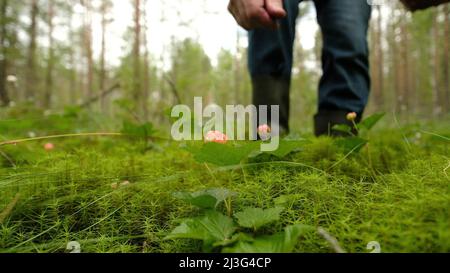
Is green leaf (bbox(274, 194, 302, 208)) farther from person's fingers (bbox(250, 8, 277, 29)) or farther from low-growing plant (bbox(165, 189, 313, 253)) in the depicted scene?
person's fingers (bbox(250, 8, 277, 29))

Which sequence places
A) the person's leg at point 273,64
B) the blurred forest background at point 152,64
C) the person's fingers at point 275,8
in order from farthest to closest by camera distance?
the blurred forest background at point 152,64
the person's leg at point 273,64
the person's fingers at point 275,8

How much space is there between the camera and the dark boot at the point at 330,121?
1683 mm

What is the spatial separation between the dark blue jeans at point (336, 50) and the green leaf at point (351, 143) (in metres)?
0.57

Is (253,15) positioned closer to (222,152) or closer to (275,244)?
(222,152)

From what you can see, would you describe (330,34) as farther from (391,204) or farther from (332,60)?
(391,204)

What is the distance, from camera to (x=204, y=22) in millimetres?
13562

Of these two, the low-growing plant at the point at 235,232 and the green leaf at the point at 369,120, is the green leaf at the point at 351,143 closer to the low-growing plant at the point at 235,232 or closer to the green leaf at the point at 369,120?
the green leaf at the point at 369,120

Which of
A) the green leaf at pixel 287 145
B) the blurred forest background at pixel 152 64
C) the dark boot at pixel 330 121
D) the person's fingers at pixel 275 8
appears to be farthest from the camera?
the blurred forest background at pixel 152 64


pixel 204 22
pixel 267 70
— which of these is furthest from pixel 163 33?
pixel 267 70

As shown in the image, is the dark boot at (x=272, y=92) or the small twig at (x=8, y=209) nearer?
the small twig at (x=8, y=209)

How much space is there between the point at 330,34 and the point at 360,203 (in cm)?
135

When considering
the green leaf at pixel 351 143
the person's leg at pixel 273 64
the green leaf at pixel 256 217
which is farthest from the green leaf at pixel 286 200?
the person's leg at pixel 273 64

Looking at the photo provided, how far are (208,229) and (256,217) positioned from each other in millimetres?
108

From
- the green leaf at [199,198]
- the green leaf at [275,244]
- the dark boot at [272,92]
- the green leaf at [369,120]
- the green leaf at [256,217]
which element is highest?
the dark boot at [272,92]
